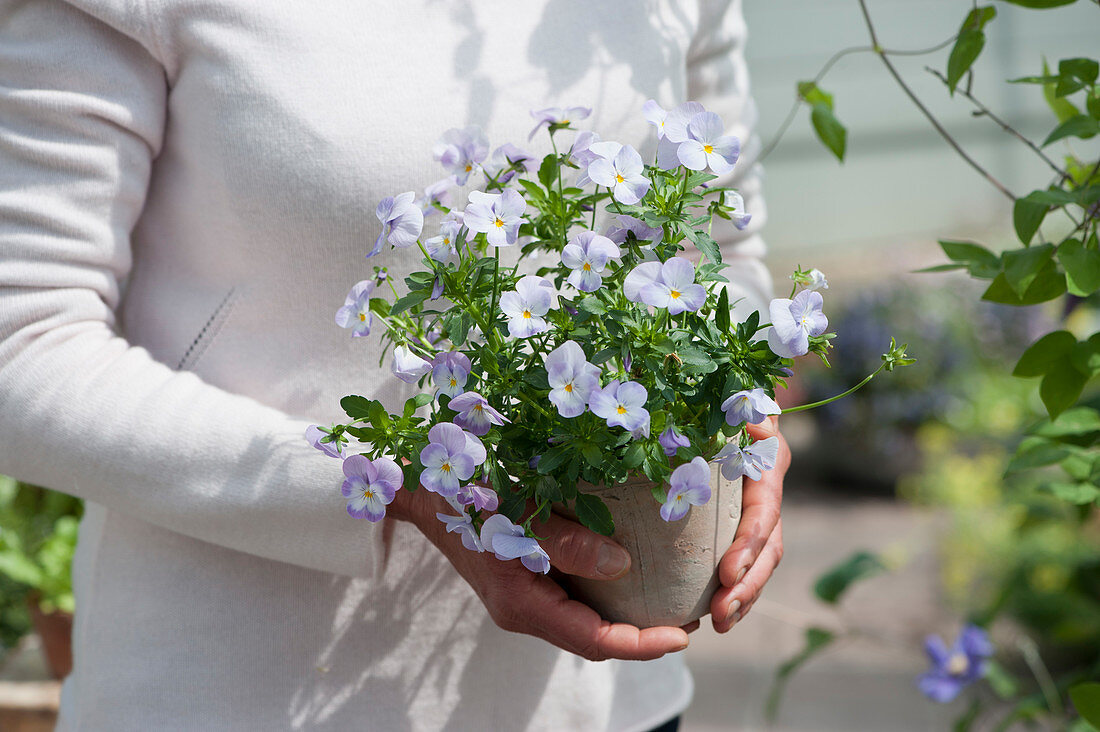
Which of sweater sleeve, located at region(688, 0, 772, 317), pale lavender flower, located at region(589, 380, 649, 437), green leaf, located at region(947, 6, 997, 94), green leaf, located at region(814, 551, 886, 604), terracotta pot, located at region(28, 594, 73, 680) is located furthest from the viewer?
green leaf, located at region(814, 551, 886, 604)

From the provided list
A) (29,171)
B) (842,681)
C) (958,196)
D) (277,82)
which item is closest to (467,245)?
(277,82)

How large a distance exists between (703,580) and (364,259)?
Result: 1.37 ft

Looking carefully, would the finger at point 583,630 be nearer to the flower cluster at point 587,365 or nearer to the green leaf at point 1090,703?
the flower cluster at point 587,365

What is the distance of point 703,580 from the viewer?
2.66 feet

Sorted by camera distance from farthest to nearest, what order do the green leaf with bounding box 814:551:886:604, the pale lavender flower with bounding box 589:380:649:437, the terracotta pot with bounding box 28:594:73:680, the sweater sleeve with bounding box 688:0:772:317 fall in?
the green leaf with bounding box 814:551:886:604, the terracotta pot with bounding box 28:594:73:680, the sweater sleeve with bounding box 688:0:772:317, the pale lavender flower with bounding box 589:380:649:437

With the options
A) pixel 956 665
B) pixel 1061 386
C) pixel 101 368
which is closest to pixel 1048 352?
pixel 1061 386

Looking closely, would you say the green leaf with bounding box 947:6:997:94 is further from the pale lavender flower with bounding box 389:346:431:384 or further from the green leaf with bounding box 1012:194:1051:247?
the pale lavender flower with bounding box 389:346:431:384

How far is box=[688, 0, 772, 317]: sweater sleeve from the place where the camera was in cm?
109

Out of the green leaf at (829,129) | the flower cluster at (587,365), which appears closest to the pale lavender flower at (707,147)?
the flower cluster at (587,365)

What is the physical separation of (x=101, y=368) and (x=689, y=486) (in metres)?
0.51

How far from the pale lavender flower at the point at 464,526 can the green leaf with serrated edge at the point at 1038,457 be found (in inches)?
24.2

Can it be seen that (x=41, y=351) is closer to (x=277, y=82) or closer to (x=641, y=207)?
(x=277, y=82)

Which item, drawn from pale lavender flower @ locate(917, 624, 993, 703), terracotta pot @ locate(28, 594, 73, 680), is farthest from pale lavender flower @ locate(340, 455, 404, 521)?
pale lavender flower @ locate(917, 624, 993, 703)

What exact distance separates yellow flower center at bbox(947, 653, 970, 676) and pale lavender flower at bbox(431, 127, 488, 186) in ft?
4.78
